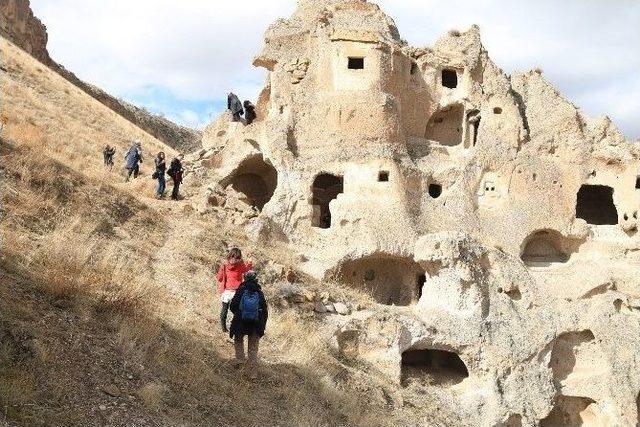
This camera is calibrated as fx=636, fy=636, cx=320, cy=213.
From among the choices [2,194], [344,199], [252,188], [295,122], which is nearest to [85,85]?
[252,188]

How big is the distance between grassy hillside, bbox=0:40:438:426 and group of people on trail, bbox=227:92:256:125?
15.4 ft

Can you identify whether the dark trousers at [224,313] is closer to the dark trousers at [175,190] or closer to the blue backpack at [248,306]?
the blue backpack at [248,306]

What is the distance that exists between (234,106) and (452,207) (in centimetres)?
787

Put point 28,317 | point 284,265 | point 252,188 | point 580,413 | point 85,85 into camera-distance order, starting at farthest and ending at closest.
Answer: point 85,85
point 252,188
point 580,413
point 284,265
point 28,317

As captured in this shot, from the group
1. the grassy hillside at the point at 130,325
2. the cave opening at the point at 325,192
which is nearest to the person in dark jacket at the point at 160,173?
the grassy hillside at the point at 130,325

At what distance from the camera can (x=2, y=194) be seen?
37.3ft

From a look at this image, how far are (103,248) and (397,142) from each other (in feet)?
33.3

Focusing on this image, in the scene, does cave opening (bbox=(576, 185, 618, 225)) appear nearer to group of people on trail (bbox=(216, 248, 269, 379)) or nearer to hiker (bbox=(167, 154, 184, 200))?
hiker (bbox=(167, 154, 184, 200))

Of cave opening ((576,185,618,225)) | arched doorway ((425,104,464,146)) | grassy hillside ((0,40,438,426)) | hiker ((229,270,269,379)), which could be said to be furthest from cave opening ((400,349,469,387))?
cave opening ((576,185,618,225))

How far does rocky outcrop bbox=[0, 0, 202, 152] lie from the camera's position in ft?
108

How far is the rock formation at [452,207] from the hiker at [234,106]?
18.8 inches

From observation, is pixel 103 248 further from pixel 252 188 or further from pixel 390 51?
pixel 390 51

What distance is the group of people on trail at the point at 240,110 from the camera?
2106 centimetres

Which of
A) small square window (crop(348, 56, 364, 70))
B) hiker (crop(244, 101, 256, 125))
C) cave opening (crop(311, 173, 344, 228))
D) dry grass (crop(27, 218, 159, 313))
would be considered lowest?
dry grass (crop(27, 218, 159, 313))
